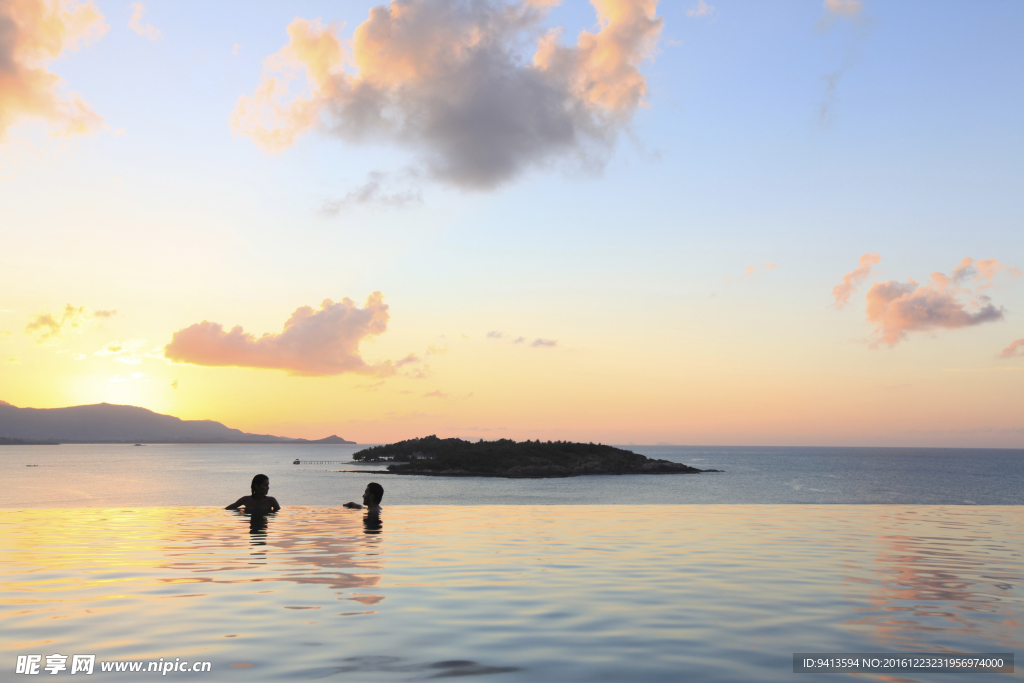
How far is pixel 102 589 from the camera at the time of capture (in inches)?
471

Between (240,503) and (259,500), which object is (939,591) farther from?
(240,503)

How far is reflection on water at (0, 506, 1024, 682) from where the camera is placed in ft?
26.4

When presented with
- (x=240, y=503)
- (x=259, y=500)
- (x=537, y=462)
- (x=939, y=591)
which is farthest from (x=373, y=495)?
(x=537, y=462)

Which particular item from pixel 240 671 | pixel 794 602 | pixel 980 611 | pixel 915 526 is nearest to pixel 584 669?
pixel 240 671

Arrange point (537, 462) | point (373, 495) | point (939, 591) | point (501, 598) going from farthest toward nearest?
point (537, 462), point (373, 495), point (939, 591), point (501, 598)

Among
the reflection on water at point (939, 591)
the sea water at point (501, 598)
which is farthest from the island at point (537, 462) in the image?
the reflection on water at point (939, 591)

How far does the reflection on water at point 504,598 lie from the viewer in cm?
805

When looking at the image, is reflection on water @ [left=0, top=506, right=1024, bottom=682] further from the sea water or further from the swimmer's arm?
the swimmer's arm

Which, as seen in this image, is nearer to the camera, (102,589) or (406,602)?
(406,602)

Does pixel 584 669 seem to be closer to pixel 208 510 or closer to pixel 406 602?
pixel 406 602

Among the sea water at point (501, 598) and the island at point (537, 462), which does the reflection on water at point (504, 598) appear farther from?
the island at point (537, 462)

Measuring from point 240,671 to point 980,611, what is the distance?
11457mm

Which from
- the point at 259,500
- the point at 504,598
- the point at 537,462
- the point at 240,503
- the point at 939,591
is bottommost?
the point at 537,462

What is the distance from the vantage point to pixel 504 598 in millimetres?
11484
